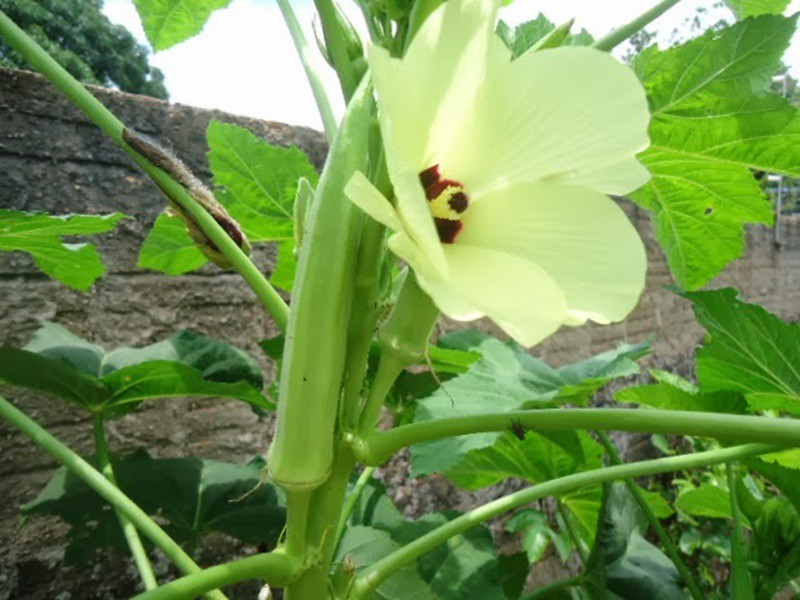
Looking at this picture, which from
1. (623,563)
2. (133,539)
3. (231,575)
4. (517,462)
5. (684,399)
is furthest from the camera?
(517,462)

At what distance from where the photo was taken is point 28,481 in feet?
3.34

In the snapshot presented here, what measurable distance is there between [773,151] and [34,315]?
3.45 ft

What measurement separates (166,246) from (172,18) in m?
0.29

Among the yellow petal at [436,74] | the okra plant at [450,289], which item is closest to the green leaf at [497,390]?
the okra plant at [450,289]

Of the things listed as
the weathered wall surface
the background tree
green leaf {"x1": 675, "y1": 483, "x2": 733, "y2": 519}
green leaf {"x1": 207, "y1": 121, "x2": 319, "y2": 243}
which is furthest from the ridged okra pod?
the background tree

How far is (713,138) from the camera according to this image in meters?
0.87

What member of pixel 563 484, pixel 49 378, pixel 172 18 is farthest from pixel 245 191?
pixel 563 484

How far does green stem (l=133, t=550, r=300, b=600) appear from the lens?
396 mm

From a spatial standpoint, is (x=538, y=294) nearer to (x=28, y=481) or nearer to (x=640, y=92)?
(x=640, y=92)

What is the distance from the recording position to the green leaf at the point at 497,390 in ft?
2.51

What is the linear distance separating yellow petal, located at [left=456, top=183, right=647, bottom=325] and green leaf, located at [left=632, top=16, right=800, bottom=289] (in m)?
0.51

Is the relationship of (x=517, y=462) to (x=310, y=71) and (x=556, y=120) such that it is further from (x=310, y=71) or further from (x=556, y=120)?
(x=556, y=120)

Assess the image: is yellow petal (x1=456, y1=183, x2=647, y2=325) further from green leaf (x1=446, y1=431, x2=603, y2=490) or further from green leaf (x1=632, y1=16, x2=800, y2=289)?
green leaf (x1=446, y1=431, x2=603, y2=490)

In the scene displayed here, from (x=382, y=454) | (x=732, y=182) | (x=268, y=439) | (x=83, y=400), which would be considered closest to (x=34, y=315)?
(x=83, y=400)
